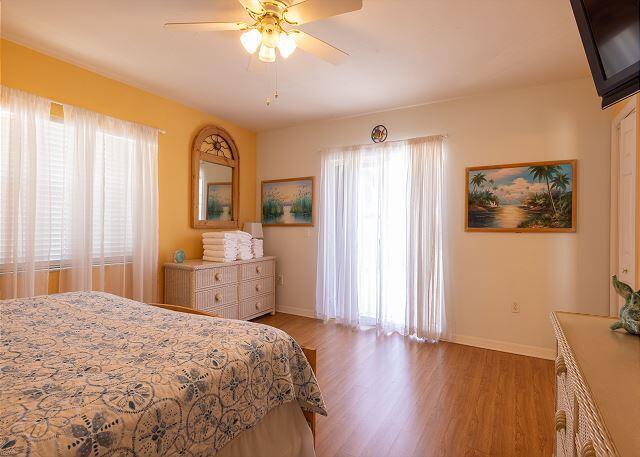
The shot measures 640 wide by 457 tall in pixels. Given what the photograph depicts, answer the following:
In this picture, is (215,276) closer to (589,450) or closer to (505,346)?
(505,346)

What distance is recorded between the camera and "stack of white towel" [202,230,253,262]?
372 cm

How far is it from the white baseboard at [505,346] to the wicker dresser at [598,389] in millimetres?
1920

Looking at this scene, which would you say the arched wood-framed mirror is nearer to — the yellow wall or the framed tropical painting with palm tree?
the yellow wall

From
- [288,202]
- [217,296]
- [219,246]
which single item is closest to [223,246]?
[219,246]

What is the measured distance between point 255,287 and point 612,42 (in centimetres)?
377

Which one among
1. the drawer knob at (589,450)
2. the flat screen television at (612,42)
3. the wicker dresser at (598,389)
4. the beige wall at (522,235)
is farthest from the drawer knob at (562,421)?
the beige wall at (522,235)

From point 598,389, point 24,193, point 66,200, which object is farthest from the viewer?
point 66,200

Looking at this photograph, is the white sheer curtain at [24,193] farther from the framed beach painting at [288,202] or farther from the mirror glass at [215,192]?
the framed beach painting at [288,202]

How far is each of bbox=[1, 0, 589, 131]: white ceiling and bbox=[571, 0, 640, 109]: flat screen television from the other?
1.08 m

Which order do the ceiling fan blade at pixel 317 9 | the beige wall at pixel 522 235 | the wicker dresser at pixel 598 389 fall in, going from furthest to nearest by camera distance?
the beige wall at pixel 522 235, the ceiling fan blade at pixel 317 9, the wicker dresser at pixel 598 389

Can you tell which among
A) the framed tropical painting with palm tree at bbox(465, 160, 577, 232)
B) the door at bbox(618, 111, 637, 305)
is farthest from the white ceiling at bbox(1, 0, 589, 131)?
the framed tropical painting with palm tree at bbox(465, 160, 577, 232)

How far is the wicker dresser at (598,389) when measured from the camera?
704mm

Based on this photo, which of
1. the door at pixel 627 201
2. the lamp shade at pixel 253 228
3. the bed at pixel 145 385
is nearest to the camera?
the bed at pixel 145 385

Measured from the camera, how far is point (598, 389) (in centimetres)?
88
